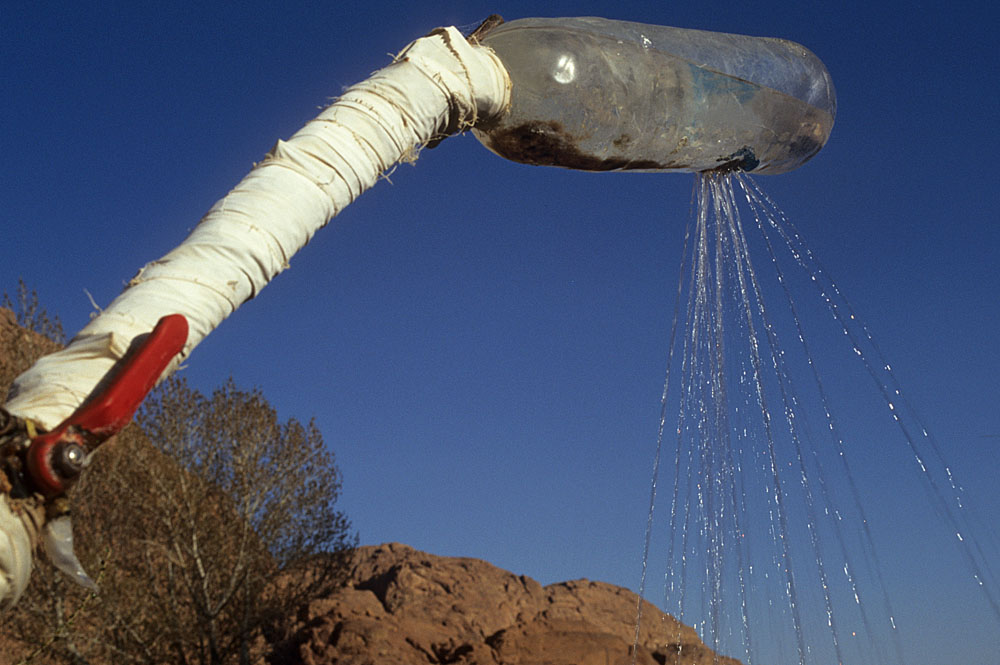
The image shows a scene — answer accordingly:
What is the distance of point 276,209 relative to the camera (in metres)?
2.19

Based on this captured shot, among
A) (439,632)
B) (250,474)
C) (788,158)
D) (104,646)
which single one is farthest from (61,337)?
(788,158)

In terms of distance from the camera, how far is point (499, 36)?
3088mm

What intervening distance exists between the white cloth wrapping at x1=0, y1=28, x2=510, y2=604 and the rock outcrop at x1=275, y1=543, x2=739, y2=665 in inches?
521

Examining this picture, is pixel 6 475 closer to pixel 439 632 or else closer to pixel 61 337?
pixel 61 337

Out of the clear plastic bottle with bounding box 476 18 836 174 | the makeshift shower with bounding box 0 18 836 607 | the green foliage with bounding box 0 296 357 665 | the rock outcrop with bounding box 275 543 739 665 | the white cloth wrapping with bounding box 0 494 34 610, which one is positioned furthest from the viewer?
the rock outcrop with bounding box 275 543 739 665

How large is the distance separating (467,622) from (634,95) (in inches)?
989

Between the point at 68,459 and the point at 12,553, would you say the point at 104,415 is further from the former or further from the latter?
the point at 12,553

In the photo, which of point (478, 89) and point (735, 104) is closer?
point (478, 89)

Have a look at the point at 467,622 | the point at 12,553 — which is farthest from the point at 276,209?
the point at 467,622

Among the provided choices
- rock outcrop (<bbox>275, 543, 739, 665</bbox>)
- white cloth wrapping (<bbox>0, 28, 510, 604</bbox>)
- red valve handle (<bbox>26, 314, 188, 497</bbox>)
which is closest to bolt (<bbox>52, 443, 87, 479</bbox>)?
red valve handle (<bbox>26, 314, 188, 497</bbox>)

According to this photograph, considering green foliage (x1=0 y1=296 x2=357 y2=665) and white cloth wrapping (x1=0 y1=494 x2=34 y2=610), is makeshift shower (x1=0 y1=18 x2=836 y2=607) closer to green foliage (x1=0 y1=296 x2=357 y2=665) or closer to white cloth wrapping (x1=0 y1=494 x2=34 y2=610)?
white cloth wrapping (x1=0 y1=494 x2=34 y2=610)

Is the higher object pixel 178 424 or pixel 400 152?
pixel 178 424

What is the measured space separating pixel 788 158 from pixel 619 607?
3158 centimetres

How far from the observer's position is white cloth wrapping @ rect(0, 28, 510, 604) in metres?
1.71
